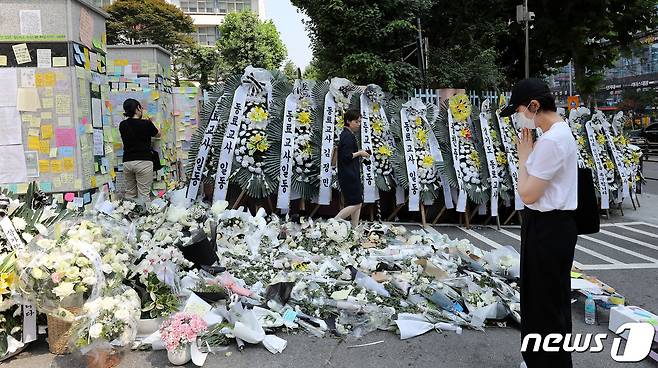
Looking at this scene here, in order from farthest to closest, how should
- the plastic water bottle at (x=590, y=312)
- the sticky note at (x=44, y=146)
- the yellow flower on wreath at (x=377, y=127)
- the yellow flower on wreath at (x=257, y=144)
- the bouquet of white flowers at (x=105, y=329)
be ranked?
1. the yellow flower on wreath at (x=377, y=127)
2. the yellow flower on wreath at (x=257, y=144)
3. the sticky note at (x=44, y=146)
4. the plastic water bottle at (x=590, y=312)
5. the bouquet of white flowers at (x=105, y=329)

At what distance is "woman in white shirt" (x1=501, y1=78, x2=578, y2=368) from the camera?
2.87 metres

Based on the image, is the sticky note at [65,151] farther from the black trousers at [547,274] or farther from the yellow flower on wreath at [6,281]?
the black trousers at [547,274]

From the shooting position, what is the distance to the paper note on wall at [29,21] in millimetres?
5598

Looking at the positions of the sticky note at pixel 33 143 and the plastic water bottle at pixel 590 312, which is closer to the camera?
the plastic water bottle at pixel 590 312

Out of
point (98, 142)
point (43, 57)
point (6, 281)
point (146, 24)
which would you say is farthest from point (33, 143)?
point (146, 24)

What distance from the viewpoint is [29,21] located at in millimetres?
5605

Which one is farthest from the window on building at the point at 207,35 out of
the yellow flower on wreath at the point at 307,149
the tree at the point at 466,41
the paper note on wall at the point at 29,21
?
the paper note on wall at the point at 29,21

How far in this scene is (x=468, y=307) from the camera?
4301 millimetres

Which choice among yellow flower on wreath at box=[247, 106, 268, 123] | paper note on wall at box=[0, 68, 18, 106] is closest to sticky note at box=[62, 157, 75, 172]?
paper note on wall at box=[0, 68, 18, 106]

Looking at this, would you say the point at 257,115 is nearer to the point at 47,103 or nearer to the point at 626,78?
the point at 47,103

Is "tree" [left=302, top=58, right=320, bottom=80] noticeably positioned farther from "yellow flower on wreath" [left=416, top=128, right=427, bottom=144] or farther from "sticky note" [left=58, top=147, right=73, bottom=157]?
"sticky note" [left=58, top=147, right=73, bottom=157]

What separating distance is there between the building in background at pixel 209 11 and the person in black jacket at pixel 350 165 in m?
48.5

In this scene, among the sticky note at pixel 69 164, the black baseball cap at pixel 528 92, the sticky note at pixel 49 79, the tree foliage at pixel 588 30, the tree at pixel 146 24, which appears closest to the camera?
the black baseball cap at pixel 528 92

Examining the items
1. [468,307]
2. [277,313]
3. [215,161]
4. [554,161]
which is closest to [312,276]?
[277,313]
